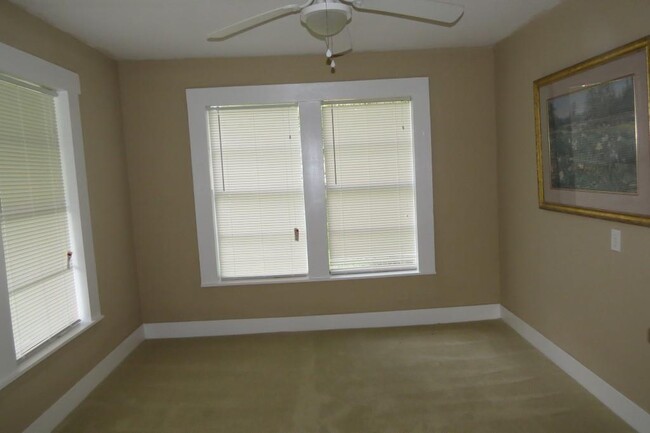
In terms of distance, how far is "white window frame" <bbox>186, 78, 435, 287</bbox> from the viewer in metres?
3.60

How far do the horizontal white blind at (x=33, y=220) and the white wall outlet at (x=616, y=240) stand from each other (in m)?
3.23

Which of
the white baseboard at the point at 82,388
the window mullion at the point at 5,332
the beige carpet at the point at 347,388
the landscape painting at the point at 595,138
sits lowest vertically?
the beige carpet at the point at 347,388

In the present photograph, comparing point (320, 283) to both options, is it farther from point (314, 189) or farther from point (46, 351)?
point (46, 351)

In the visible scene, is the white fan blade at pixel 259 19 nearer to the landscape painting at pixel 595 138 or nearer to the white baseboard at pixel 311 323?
the landscape painting at pixel 595 138

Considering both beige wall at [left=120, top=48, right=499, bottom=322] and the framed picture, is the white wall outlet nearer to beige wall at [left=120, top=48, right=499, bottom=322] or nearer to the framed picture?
the framed picture

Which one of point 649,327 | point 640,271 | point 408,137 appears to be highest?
point 408,137

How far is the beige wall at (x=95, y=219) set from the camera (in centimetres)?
232

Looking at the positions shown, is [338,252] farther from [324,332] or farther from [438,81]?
[438,81]

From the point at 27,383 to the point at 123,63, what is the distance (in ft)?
8.36

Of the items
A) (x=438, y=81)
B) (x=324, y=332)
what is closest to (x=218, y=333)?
(x=324, y=332)

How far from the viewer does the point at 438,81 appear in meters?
3.67

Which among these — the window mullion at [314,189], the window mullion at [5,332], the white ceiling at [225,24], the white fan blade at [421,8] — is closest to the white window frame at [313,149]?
the window mullion at [314,189]

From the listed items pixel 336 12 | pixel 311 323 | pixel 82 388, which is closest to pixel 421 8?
pixel 336 12

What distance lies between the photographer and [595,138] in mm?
2406
